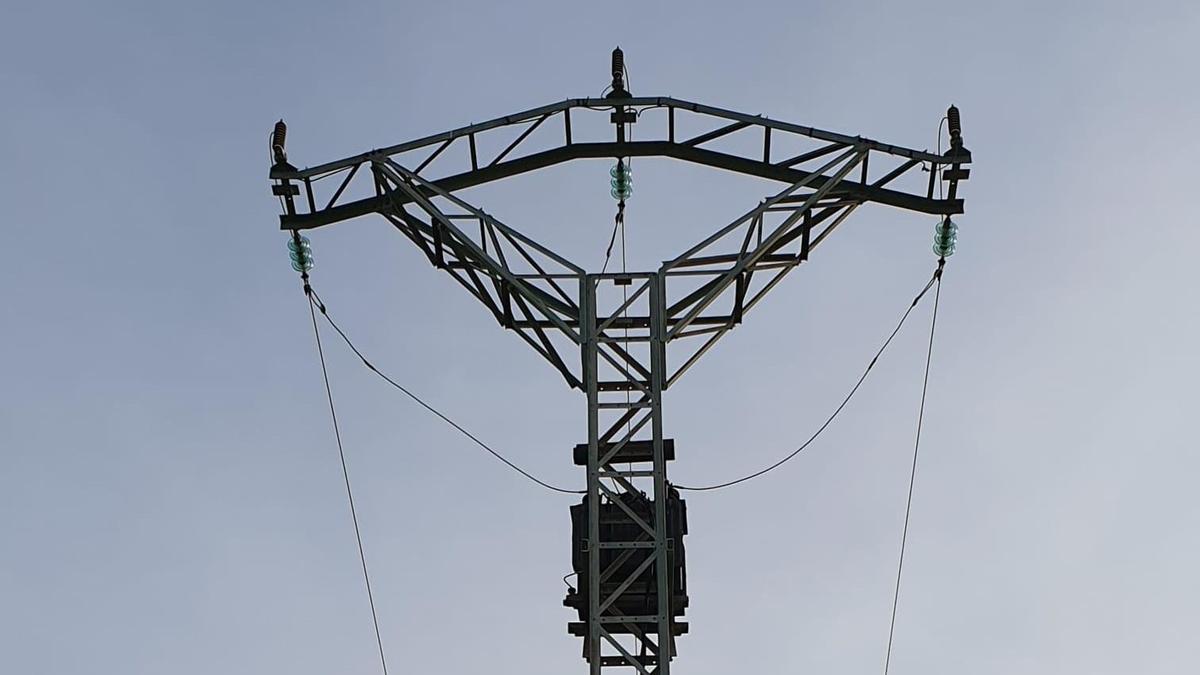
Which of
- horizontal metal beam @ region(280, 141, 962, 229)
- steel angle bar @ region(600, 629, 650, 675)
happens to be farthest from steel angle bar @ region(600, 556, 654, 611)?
horizontal metal beam @ region(280, 141, 962, 229)

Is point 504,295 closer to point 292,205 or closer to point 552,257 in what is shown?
point 552,257

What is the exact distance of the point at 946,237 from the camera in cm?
1611

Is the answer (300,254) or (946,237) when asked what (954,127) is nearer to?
(946,237)

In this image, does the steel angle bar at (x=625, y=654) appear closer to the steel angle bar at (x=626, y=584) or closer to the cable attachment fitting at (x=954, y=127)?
the steel angle bar at (x=626, y=584)

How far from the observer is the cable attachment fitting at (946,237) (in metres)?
16.1

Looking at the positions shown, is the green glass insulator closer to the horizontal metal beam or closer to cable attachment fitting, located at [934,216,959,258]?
the horizontal metal beam

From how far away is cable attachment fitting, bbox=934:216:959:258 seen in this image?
52.7 ft

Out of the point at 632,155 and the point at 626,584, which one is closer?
the point at 626,584

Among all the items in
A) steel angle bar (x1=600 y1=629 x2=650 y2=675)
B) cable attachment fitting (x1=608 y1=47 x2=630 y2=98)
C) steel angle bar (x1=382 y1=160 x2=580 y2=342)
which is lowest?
steel angle bar (x1=600 y1=629 x2=650 y2=675)

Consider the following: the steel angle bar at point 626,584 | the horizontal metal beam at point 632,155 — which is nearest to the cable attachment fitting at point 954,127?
the horizontal metal beam at point 632,155

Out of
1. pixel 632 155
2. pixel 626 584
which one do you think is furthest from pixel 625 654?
pixel 632 155

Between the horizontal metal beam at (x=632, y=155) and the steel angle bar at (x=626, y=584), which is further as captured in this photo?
the horizontal metal beam at (x=632, y=155)

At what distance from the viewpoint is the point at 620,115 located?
52.2ft

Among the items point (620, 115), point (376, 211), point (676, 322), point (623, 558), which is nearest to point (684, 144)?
point (620, 115)
